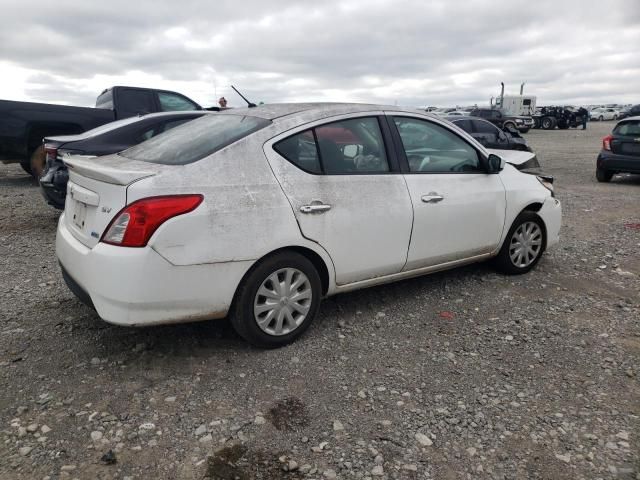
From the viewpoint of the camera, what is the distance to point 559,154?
1866 cm

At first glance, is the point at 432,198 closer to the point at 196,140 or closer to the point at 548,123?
the point at 196,140

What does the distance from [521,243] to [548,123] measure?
37.5m

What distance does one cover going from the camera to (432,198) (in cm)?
392

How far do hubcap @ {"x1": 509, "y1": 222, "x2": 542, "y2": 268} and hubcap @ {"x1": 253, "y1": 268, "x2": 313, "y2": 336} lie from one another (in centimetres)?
228

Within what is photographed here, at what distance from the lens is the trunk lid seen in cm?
288

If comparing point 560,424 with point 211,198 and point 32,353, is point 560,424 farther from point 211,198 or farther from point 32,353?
point 32,353

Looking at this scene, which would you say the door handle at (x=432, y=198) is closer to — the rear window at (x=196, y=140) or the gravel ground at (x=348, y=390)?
the gravel ground at (x=348, y=390)

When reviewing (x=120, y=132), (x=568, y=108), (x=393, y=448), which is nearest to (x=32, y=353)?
(x=393, y=448)

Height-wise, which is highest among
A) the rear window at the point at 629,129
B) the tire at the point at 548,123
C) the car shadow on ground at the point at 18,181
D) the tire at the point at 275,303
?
the tire at the point at 548,123

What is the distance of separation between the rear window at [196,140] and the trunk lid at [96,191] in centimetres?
15

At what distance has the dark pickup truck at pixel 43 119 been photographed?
860cm

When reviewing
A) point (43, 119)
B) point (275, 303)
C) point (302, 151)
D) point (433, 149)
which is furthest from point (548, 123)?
point (275, 303)

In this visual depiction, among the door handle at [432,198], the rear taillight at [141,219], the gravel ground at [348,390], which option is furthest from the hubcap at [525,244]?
the rear taillight at [141,219]

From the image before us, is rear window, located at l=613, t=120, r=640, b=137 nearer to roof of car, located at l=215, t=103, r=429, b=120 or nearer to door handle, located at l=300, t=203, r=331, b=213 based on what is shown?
roof of car, located at l=215, t=103, r=429, b=120
